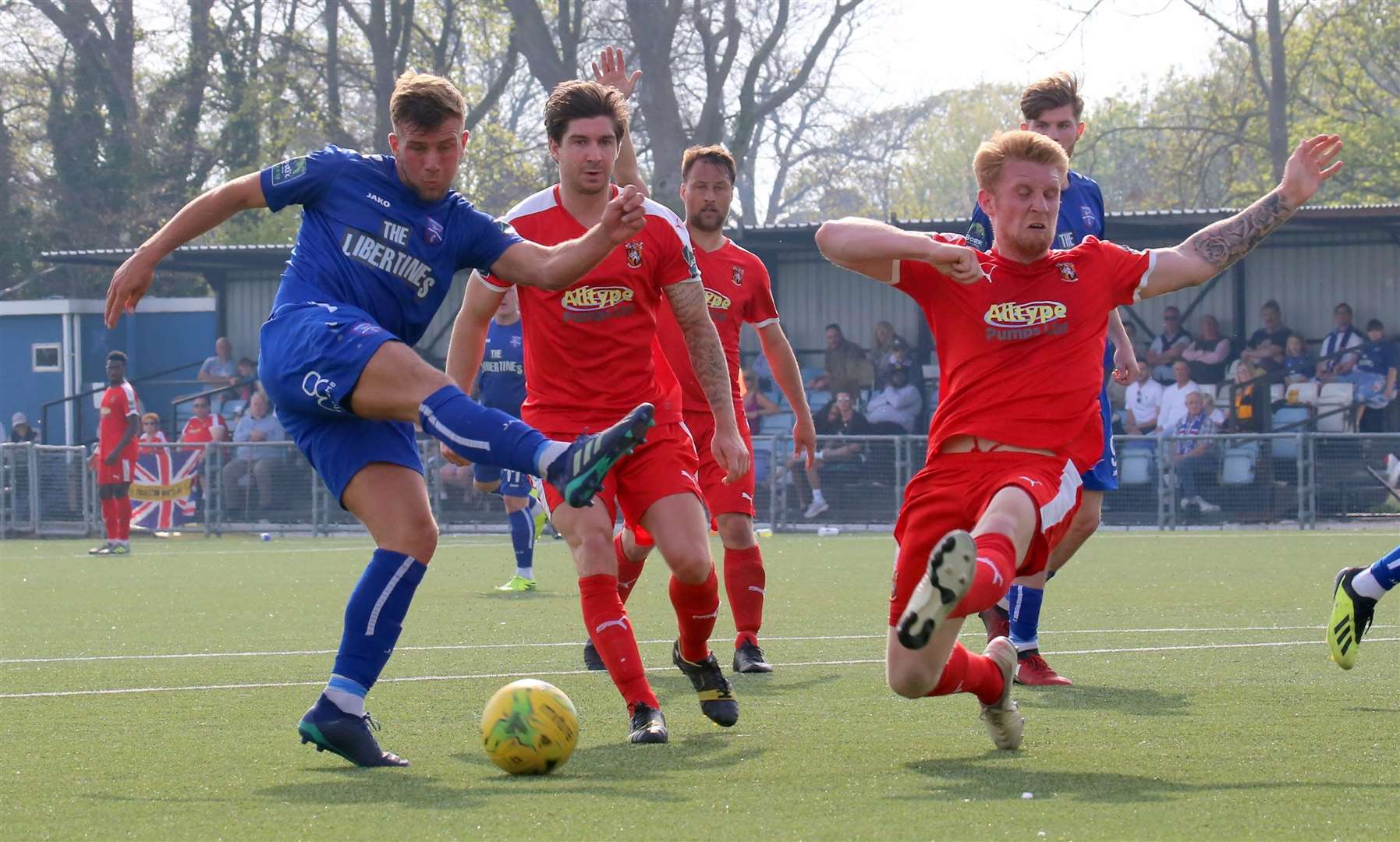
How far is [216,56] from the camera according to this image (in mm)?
38969

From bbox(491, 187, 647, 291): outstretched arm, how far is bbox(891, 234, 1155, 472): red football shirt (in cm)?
87

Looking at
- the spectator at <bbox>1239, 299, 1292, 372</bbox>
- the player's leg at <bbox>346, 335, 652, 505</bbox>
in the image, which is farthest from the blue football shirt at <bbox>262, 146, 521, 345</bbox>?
the spectator at <bbox>1239, 299, 1292, 372</bbox>

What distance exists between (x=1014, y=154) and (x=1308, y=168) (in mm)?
973

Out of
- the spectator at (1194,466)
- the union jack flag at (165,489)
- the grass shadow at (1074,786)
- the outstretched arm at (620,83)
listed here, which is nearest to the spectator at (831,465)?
the spectator at (1194,466)

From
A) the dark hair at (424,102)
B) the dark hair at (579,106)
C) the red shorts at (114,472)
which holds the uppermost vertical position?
the dark hair at (579,106)

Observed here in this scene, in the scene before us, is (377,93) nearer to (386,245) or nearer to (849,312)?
(849,312)

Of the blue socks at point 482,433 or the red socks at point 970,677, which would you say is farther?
the red socks at point 970,677

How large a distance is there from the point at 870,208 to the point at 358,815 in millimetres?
55724

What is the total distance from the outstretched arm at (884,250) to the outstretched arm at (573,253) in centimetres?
60

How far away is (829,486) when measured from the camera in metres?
20.9

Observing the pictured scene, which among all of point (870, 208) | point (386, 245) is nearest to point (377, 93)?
point (870, 208)

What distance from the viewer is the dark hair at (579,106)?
6403 mm

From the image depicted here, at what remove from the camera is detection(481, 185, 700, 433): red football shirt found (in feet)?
21.6

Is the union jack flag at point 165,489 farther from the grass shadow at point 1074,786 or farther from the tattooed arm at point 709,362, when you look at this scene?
the grass shadow at point 1074,786
